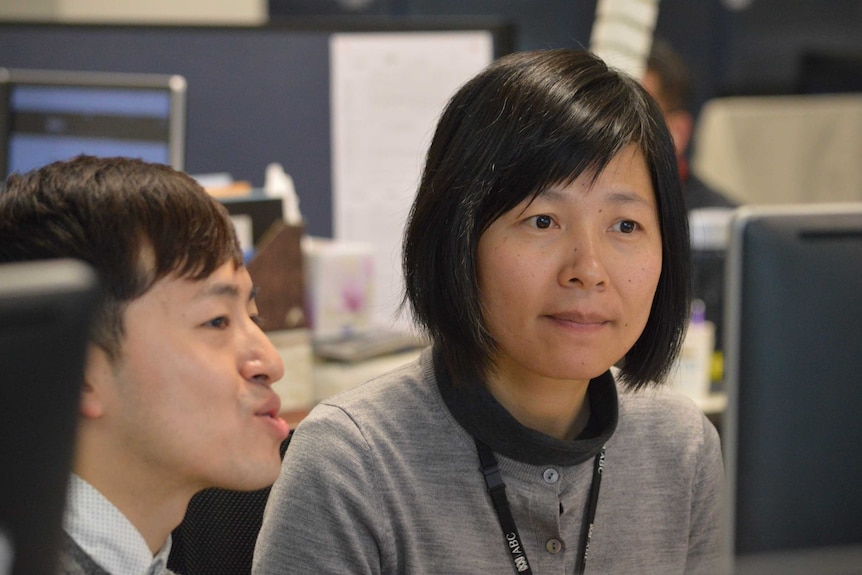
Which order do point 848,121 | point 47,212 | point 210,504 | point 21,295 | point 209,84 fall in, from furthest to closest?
point 848,121
point 209,84
point 210,504
point 47,212
point 21,295

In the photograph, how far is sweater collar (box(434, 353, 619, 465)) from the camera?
107 centimetres

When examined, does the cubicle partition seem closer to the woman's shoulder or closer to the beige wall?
the beige wall

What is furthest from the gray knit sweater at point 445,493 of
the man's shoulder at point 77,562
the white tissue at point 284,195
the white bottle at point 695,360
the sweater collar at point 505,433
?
the white bottle at point 695,360

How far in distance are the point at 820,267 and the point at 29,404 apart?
556 millimetres

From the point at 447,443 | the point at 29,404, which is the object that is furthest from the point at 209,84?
the point at 29,404

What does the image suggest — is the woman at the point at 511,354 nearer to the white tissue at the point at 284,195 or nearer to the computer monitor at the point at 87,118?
the white tissue at the point at 284,195

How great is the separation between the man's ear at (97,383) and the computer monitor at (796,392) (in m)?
0.50

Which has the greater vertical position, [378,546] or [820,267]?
[820,267]

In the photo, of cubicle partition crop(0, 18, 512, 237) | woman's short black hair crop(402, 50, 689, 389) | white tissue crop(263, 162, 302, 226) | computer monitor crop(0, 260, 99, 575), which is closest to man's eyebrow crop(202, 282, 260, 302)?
woman's short black hair crop(402, 50, 689, 389)

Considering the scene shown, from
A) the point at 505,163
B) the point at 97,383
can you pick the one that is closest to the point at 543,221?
the point at 505,163

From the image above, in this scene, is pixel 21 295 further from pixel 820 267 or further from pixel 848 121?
pixel 848 121

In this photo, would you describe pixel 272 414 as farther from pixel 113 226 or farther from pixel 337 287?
pixel 337 287

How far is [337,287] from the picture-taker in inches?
89.4

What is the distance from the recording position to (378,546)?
1045 mm
